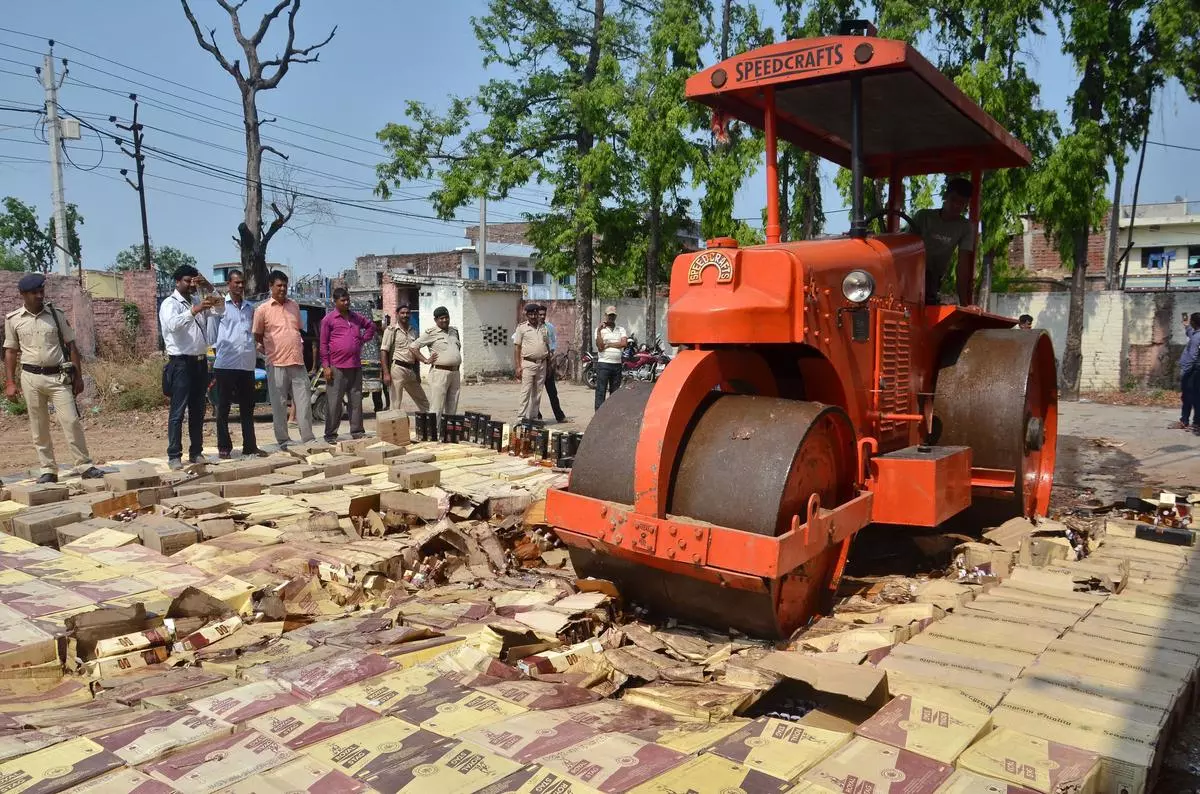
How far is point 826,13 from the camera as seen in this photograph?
16.6 metres

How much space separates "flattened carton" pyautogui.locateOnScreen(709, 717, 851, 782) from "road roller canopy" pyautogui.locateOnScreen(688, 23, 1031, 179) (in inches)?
118

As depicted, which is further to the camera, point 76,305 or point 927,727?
point 76,305

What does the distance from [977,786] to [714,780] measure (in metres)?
0.74

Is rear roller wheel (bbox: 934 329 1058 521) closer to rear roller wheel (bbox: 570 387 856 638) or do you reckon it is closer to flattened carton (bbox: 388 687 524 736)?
rear roller wheel (bbox: 570 387 856 638)

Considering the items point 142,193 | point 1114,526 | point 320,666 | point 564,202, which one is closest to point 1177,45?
point 564,202

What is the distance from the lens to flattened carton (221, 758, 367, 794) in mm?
2502

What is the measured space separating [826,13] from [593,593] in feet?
50.9

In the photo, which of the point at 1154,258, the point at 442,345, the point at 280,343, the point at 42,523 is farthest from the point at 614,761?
the point at 1154,258

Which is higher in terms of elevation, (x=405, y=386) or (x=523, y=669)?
(x=405, y=386)

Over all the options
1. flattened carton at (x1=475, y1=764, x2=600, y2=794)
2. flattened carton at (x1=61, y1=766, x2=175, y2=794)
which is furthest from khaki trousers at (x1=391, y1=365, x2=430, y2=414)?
flattened carton at (x1=475, y1=764, x2=600, y2=794)

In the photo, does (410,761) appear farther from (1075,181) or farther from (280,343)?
(1075,181)

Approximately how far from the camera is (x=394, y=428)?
911cm

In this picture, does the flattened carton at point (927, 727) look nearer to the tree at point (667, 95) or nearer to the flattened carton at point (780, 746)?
the flattened carton at point (780, 746)

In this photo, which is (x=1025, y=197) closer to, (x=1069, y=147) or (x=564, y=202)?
(x=1069, y=147)
